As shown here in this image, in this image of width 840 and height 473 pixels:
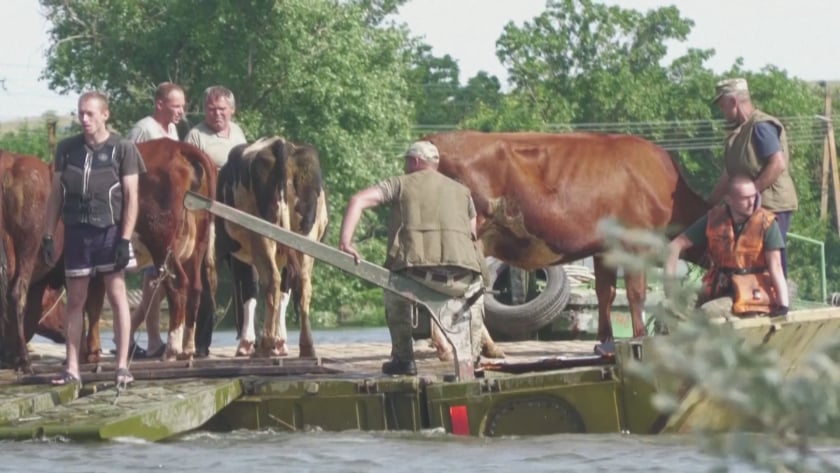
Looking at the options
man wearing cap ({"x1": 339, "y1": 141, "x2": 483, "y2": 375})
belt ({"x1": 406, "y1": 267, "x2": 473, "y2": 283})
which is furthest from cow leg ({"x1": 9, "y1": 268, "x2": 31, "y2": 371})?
belt ({"x1": 406, "y1": 267, "x2": 473, "y2": 283})

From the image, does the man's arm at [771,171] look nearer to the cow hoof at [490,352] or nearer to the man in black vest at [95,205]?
the cow hoof at [490,352]

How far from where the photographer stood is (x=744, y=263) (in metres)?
11.0

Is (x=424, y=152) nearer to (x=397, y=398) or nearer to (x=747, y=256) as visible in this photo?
(x=397, y=398)

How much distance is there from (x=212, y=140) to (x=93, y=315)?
218 cm

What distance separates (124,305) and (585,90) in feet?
231

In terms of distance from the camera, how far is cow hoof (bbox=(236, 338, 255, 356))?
544 inches

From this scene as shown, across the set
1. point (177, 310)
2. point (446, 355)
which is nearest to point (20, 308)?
point (177, 310)

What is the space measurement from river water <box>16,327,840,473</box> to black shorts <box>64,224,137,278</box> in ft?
3.69

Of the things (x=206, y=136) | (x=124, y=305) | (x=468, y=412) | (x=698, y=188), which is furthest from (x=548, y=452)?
(x=698, y=188)

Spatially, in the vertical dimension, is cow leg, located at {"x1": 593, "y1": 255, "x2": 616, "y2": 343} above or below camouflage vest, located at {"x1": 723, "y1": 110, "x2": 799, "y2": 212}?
below

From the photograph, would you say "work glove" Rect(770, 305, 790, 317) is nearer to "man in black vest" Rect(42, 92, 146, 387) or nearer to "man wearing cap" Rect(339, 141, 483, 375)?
"man wearing cap" Rect(339, 141, 483, 375)

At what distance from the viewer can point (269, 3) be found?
44250 millimetres

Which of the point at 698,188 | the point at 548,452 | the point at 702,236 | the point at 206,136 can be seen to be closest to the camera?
the point at 548,452

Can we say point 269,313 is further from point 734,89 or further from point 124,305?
point 734,89
